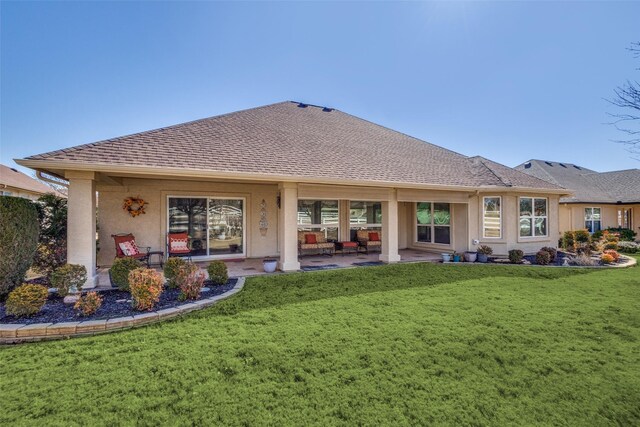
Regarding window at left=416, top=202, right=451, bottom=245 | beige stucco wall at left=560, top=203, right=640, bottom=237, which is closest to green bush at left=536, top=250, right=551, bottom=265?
window at left=416, top=202, right=451, bottom=245

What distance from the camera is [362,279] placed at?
8.46 metres

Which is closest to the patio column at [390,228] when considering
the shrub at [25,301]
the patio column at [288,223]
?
the patio column at [288,223]

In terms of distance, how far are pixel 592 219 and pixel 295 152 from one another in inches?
916

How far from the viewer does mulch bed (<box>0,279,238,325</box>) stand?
5.04 metres

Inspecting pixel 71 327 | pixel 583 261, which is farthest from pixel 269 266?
pixel 583 261

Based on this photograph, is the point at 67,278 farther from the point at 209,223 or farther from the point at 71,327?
the point at 209,223

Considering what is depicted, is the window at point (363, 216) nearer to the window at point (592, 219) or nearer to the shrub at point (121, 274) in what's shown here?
the shrub at point (121, 274)

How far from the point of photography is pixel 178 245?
10.1m

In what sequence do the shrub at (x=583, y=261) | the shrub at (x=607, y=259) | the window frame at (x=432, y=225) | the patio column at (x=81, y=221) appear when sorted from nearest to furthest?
the patio column at (x=81, y=221) → the shrub at (x=583, y=261) → the shrub at (x=607, y=259) → the window frame at (x=432, y=225)

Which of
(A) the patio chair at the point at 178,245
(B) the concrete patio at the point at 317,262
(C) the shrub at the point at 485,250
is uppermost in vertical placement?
(A) the patio chair at the point at 178,245

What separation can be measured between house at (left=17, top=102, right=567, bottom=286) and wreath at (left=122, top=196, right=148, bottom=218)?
17 cm

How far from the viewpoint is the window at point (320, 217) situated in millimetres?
12727

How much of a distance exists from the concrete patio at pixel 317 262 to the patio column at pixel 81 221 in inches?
30.4

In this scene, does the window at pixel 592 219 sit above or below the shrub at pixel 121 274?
above
